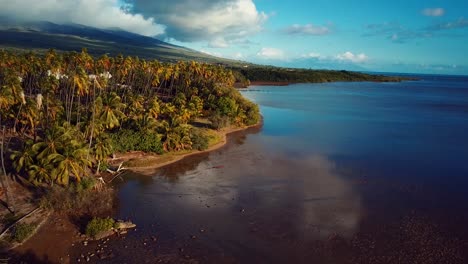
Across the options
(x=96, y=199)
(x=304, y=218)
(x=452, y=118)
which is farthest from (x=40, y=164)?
(x=452, y=118)

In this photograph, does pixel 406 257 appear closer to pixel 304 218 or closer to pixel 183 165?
pixel 304 218

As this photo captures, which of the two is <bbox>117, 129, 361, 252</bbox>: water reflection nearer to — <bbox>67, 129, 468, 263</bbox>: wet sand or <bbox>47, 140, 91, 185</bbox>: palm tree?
<bbox>67, 129, 468, 263</bbox>: wet sand

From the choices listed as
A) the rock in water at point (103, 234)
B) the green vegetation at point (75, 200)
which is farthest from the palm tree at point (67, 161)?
the rock in water at point (103, 234)

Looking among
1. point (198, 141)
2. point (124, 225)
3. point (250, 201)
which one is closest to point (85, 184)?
point (124, 225)

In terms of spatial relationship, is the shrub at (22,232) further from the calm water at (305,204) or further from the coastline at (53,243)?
the calm water at (305,204)

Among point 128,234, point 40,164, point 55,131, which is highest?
point 55,131

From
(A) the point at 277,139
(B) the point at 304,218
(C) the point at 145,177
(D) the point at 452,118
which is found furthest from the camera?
(D) the point at 452,118

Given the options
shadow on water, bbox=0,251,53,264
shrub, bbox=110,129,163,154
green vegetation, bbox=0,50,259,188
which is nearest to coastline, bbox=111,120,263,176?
shrub, bbox=110,129,163,154
